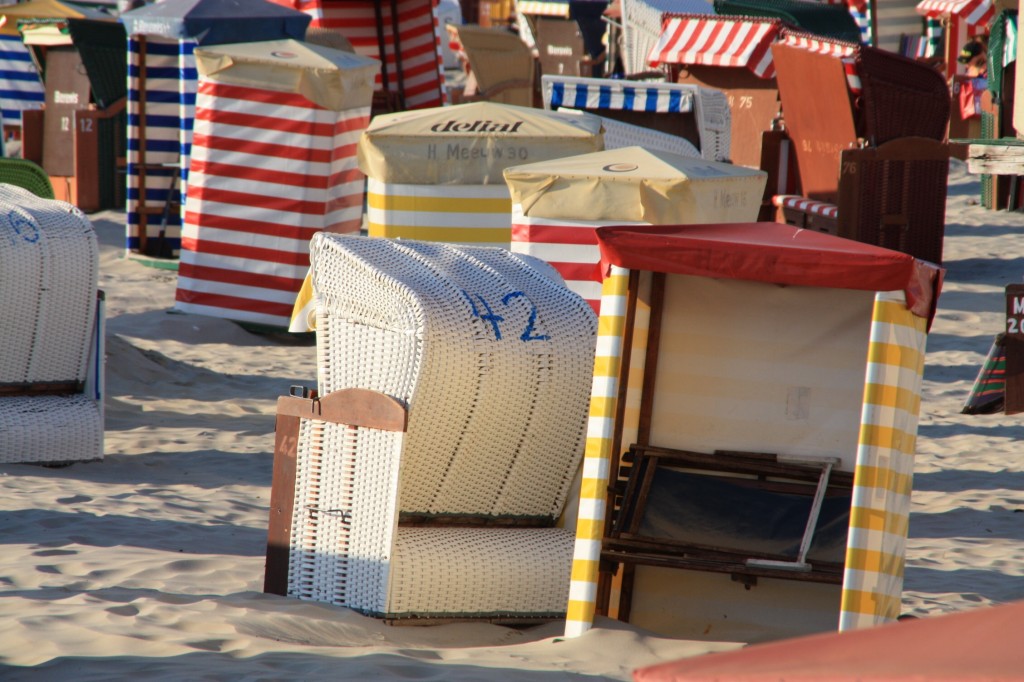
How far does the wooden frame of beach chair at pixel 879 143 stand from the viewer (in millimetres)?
10531

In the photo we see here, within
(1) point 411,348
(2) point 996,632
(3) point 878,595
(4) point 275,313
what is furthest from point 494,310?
(4) point 275,313

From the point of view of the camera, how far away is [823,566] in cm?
418

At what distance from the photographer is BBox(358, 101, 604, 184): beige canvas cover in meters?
8.09

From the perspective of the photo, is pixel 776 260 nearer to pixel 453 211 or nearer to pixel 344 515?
pixel 344 515

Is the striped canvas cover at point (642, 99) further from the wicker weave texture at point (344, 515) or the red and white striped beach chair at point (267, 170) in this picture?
the wicker weave texture at point (344, 515)

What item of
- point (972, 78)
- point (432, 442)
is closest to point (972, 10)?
point (972, 78)

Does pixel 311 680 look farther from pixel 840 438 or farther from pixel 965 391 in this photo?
pixel 965 391

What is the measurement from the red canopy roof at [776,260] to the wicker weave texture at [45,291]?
3.48 m

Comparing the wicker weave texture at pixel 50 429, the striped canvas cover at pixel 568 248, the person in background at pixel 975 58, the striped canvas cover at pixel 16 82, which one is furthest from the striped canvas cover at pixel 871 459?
the striped canvas cover at pixel 16 82

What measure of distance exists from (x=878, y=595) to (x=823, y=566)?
1.08 feet

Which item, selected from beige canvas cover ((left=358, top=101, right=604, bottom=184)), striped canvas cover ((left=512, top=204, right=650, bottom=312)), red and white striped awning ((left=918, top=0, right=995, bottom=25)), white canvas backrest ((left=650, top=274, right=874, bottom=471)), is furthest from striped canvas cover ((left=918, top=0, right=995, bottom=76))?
white canvas backrest ((left=650, top=274, right=874, bottom=471))

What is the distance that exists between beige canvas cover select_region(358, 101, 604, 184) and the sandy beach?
5.32 ft

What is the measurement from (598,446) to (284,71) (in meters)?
6.31

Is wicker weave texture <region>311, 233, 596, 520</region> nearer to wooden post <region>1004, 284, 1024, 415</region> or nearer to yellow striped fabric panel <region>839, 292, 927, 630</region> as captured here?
yellow striped fabric panel <region>839, 292, 927, 630</region>
